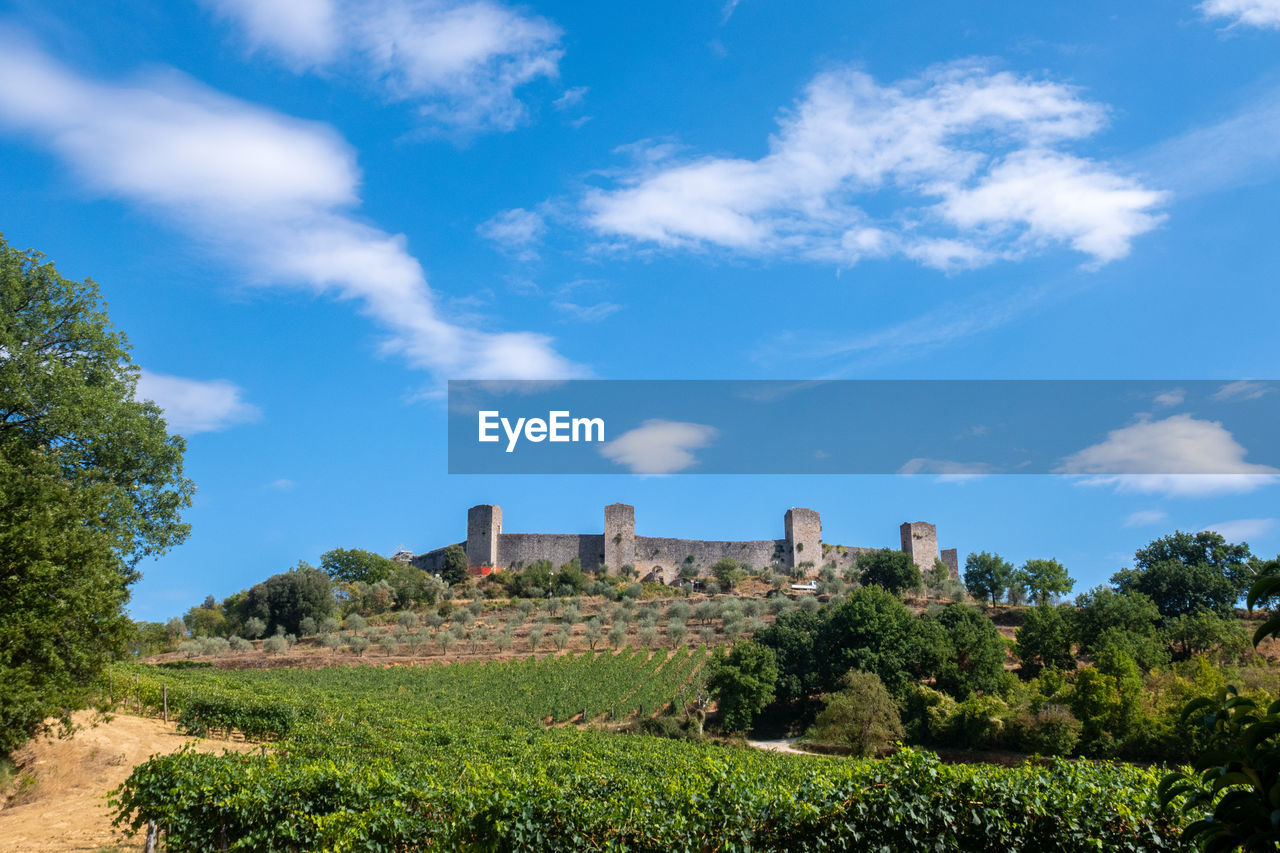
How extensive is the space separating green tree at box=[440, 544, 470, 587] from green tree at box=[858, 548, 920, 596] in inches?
1067

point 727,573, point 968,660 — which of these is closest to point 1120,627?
point 968,660

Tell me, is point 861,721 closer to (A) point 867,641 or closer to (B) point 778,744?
(B) point 778,744

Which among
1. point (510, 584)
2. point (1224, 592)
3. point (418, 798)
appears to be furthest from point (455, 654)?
point (1224, 592)

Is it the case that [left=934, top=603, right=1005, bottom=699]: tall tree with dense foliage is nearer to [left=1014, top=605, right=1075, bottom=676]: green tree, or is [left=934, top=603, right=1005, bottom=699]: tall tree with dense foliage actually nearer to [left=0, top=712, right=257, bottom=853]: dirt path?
[left=1014, top=605, right=1075, bottom=676]: green tree

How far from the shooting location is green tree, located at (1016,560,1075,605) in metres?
55.5

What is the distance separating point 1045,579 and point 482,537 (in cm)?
3828

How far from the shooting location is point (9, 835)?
1234 centimetres

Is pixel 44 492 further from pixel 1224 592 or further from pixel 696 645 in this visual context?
pixel 1224 592

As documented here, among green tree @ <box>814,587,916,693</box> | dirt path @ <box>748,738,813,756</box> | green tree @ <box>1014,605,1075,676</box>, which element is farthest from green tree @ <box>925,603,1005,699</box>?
dirt path @ <box>748,738,813,756</box>

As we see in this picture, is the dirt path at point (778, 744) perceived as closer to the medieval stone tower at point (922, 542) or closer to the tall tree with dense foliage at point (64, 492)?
the tall tree with dense foliage at point (64, 492)

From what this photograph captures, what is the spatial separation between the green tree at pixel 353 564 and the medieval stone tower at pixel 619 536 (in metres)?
15.7

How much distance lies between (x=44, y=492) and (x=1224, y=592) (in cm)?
5262

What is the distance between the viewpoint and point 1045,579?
55.9 metres

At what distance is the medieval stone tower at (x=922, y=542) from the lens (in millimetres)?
68188
